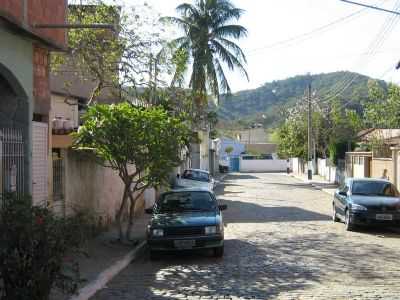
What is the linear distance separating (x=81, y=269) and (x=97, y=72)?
7861mm

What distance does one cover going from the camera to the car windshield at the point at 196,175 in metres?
27.4

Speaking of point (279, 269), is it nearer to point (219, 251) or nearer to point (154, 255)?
point (219, 251)

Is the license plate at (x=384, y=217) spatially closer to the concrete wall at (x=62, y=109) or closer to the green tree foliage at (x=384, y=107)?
the concrete wall at (x=62, y=109)

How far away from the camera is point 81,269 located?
10.9 metres

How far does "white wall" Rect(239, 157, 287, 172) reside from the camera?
84.2m

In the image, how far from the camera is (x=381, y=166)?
95.8 feet

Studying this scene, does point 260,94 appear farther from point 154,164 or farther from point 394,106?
point 154,164

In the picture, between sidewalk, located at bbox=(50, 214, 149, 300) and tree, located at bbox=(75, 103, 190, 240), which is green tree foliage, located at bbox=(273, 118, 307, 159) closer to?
sidewalk, located at bbox=(50, 214, 149, 300)

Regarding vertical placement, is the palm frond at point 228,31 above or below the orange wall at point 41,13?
above

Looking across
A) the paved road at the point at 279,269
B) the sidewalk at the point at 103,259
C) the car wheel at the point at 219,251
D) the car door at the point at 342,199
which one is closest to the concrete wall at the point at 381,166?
the car door at the point at 342,199

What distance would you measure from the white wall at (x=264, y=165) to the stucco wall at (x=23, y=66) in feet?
243

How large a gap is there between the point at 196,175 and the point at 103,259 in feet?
51.9

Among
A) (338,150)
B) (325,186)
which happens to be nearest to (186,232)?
(325,186)

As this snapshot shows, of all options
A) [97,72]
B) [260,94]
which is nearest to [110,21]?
[97,72]
